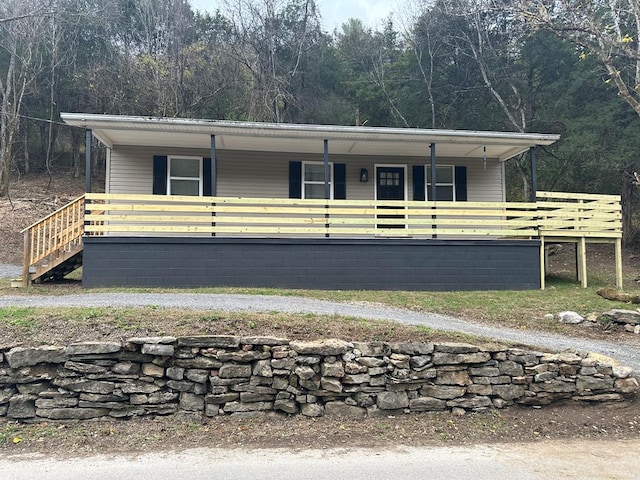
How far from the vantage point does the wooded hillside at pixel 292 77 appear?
19.4 meters

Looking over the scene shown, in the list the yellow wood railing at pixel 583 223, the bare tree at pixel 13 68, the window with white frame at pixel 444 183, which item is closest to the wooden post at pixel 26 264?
the window with white frame at pixel 444 183

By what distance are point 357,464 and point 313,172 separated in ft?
31.2

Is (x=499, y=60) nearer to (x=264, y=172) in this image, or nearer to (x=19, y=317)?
(x=264, y=172)

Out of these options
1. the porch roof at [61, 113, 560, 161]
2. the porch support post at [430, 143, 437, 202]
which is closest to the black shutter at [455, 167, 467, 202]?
the porch roof at [61, 113, 560, 161]

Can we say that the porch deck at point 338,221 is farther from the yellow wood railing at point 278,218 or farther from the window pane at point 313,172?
the window pane at point 313,172

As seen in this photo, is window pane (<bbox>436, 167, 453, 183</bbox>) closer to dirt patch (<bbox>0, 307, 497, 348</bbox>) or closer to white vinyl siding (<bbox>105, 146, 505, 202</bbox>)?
white vinyl siding (<bbox>105, 146, 505, 202</bbox>)

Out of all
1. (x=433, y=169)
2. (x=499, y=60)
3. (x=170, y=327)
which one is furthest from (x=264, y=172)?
(x=499, y=60)

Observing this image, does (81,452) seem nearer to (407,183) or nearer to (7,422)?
(7,422)

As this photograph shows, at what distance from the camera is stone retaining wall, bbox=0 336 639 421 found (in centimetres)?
480

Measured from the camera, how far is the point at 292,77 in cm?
2280

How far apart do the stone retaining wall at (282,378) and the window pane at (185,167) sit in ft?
25.5

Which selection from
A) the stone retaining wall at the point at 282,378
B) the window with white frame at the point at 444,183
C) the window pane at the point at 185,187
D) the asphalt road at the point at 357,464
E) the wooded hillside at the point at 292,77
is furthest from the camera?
the wooded hillside at the point at 292,77

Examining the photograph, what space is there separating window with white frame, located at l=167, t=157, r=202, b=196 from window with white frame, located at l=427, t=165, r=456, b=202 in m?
6.18

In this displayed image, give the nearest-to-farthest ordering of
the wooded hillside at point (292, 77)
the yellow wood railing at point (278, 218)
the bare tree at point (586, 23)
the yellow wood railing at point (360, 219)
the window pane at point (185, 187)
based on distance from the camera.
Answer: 1. the yellow wood railing at point (278, 218)
2. the yellow wood railing at point (360, 219)
3. the bare tree at point (586, 23)
4. the window pane at point (185, 187)
5. the wooded hillside at point (292, 77)
